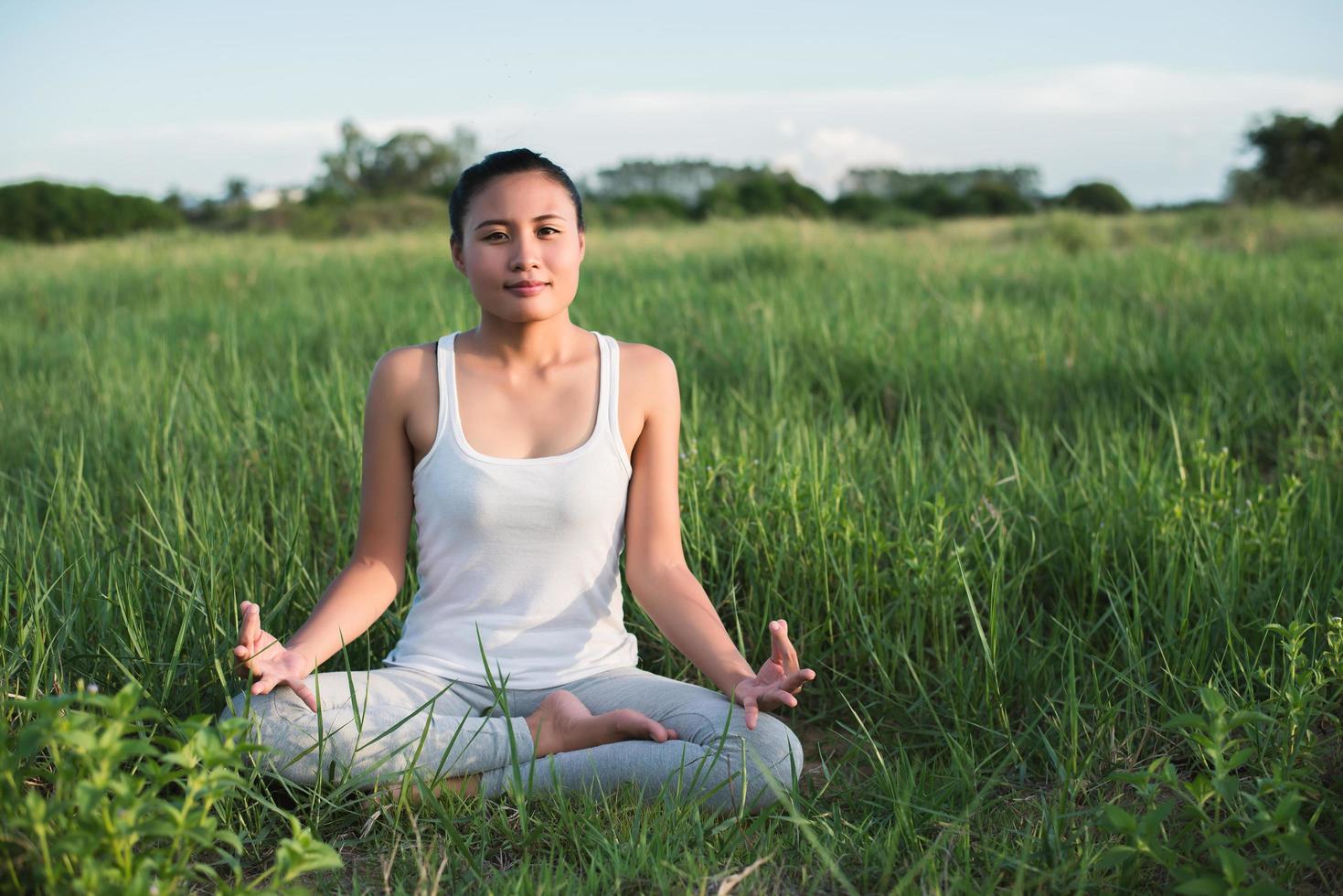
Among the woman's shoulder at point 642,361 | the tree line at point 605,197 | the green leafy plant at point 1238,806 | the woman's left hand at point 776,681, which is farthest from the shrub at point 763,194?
the woman's left hand at point 776,681

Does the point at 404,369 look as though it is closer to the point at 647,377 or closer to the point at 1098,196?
the point at 647,377

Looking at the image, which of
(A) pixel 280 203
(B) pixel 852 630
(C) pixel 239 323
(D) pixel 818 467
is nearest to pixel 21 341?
(C) pixel 239 323

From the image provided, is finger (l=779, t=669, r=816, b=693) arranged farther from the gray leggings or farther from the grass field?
the grass field

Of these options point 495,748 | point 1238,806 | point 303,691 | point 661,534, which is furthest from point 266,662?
point 1238,806

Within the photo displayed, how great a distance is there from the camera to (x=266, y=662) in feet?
5.72

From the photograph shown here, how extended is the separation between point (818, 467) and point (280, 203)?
21.3m

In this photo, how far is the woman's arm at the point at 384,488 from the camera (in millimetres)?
2016

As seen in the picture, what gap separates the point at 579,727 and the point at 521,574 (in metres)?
0.31

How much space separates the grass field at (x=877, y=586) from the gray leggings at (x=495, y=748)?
52mm

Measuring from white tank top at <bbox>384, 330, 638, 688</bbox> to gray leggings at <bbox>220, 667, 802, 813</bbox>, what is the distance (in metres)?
0.11

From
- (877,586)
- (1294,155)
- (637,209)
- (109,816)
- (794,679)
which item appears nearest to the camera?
(109,816)

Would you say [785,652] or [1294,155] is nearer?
[785,652]

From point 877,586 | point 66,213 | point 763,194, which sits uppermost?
point 763,194

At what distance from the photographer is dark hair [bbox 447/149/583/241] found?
1.97 metres
